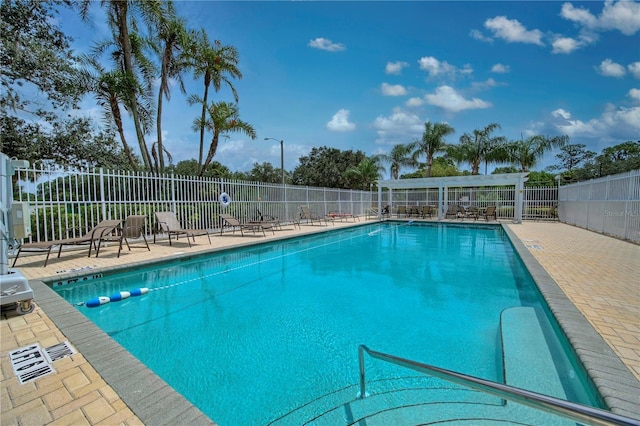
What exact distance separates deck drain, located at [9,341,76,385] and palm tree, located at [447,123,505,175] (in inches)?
1021

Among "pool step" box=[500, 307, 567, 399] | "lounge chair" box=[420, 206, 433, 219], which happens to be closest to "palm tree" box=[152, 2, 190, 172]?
"pool step" box=[500, 307, 567, 399]

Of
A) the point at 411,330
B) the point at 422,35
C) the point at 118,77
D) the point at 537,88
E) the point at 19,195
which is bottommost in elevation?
the point at 411,330

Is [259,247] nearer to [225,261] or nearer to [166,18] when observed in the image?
[225,261]

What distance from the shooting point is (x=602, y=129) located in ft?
85.3

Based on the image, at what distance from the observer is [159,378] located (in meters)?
2.20

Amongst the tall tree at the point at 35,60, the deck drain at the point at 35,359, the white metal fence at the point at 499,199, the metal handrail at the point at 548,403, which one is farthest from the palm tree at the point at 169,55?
the white metal fence at the point at 499,199

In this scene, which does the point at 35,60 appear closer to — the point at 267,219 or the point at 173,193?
the point at 173,193

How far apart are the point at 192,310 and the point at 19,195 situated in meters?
5.50

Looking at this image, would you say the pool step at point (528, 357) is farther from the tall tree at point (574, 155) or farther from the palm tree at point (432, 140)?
the tall tree at point (574, 155)

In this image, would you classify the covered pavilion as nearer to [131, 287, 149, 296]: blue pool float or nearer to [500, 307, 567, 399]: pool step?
[500, 307, 567, 399]: pool step

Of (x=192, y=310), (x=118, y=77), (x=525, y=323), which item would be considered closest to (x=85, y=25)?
(x=118, y=77)

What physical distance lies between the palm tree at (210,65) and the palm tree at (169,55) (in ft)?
2.10

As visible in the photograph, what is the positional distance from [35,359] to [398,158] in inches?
1150

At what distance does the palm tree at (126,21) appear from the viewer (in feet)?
35.8
